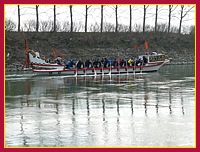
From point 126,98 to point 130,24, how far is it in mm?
57018

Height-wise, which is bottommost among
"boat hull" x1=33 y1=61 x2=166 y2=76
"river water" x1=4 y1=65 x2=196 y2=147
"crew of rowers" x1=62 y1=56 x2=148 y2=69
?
"river water" x1=4 y1=65 x2=196 y2=147

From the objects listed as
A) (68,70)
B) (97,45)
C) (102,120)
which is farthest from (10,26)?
(102,120)

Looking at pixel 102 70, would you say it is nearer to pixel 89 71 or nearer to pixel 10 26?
pixel 89 71

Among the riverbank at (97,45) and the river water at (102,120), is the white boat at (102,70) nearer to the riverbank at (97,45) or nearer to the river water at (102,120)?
the riverbank at (97,45)

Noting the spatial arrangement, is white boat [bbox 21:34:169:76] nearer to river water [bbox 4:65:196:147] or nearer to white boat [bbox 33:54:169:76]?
white boat [bbox 33:54:169:76]

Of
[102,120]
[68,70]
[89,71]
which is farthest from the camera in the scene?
[68,70]

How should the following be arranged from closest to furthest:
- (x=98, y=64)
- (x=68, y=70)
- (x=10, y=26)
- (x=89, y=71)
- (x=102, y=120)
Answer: (x=102, y=120) < (x=89, y=71) < (x=68, y=70) < (x=98, y=64) < (x=10, y=26)

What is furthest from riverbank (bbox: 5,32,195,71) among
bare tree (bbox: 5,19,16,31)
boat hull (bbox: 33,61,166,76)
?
boat hull (bbox: 33,61,166,76)

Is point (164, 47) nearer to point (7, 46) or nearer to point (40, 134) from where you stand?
point (7, 46)

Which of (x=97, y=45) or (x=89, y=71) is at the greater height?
(x=97, y=45)

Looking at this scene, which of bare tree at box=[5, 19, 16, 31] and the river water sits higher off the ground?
bare tree at box=[5, 19, 16, 31]

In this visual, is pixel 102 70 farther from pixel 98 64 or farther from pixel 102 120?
pixel 102 120

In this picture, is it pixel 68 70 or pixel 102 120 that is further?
pixel 68 70

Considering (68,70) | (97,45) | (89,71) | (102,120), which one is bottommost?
(102,120)
